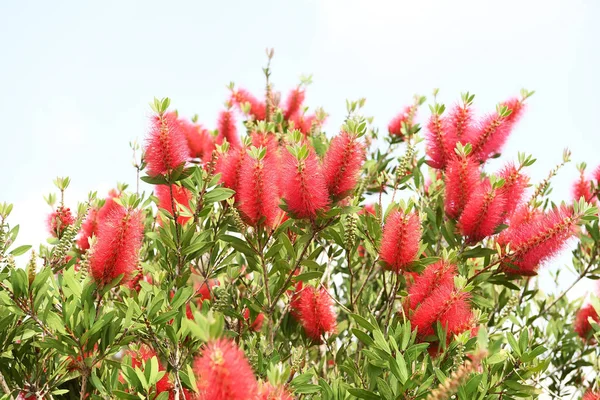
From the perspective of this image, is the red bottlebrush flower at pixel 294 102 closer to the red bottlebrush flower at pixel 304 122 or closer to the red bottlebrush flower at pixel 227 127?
the red bottlebrush flower at pixel 304 122

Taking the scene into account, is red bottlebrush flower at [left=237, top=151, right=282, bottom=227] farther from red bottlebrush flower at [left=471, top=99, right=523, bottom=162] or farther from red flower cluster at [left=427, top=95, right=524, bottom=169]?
red bottlebrush flower at [left=471, top=99, right=523, bottom=162]

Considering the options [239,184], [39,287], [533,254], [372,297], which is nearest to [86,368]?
[39,287]

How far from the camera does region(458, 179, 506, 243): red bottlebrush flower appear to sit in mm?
2623

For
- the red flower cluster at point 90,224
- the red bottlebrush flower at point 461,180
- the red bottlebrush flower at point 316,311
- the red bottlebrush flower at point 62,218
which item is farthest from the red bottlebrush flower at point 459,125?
the red bottlebrush flower at point 62,218

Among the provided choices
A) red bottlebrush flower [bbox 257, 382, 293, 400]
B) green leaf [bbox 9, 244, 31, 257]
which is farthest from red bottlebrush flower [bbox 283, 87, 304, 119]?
red bottlebrush flower [bbox 257, 382, 293, 400]

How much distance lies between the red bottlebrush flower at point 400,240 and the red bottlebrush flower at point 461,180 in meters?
0.39

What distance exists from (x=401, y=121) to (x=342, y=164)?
2.24 meters

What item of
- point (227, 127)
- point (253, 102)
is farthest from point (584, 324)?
point (253, 102)

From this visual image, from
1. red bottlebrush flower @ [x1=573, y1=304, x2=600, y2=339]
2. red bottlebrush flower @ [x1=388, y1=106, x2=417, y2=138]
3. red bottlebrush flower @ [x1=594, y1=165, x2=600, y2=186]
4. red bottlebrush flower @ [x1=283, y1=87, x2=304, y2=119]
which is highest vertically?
red bottlebrush flower @ [x1=283, y1=87, x2=304, y2=119]

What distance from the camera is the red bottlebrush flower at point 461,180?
276 centimetres

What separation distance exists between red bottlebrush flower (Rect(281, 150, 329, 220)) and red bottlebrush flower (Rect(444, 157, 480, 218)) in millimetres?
694

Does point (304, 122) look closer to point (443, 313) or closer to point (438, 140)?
point (438, 140)

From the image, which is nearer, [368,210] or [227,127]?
[368,210]

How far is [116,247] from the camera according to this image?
226 cm
